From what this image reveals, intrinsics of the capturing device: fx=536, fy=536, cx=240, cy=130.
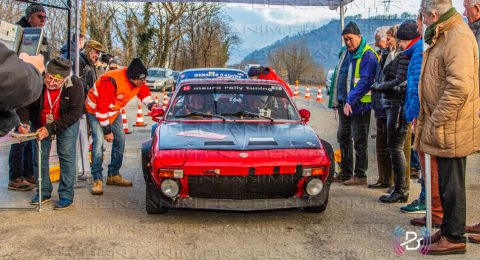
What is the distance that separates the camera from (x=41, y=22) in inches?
289

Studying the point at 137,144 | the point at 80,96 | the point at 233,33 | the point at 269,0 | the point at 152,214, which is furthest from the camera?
the point at 233,33

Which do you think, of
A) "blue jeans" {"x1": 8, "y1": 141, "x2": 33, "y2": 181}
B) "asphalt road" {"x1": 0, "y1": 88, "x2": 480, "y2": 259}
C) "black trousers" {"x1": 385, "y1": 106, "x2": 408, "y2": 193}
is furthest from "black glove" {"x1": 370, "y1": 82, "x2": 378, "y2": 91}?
"blue jeans" {"x1": 8, "y1": 141, "x2": 33, "y2": 181}

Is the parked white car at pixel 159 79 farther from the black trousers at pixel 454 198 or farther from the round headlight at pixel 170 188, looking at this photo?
the black trousers at pixel 454 198

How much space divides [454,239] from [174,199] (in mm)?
2491

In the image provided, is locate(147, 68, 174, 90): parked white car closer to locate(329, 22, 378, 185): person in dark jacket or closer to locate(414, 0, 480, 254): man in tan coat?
locate(329, 22, 378, 185): person in dark jacket

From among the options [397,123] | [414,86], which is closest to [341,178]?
[397,123]

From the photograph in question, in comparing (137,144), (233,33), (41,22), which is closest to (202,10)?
(233,33)

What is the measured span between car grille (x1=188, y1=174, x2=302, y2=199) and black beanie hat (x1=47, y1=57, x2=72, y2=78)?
1.90 metres

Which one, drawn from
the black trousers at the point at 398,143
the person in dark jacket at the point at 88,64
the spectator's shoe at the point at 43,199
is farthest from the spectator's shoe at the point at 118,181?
the black trousers at the point at 398,143

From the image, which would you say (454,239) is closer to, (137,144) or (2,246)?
(2,246)

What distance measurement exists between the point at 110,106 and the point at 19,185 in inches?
61.7

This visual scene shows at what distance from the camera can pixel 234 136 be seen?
5531mm

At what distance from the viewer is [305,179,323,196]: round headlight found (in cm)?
514

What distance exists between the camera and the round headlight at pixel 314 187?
5.14m
